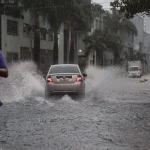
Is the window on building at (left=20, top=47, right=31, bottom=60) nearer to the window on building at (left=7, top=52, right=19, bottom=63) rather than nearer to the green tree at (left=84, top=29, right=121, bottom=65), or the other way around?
the window on building at (left=7, top=52, right=19, bottom=63)

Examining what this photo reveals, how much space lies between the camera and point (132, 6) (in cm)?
1956

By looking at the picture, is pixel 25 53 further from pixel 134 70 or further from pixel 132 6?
pixel 132 6

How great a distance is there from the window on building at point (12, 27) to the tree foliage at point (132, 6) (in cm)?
2324

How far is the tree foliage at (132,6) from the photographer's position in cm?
1912

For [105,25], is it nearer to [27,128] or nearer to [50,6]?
[50,6]

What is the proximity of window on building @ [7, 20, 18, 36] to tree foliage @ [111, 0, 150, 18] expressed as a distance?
23237mm

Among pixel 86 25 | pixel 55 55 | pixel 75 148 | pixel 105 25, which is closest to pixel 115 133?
pixel 75 148

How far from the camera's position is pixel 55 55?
4588 cm

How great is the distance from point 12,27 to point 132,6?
25.6m

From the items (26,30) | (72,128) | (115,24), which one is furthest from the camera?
(115,24)

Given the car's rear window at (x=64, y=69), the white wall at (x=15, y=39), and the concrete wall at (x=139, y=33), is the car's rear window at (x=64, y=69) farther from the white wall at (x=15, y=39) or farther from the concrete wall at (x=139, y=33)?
the concrete wall at (x=139, y=33)

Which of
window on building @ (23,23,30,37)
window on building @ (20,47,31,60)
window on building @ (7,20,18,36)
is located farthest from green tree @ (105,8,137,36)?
window on building @ (7,20,18,36)

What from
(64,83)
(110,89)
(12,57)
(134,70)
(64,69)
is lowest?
(134,70)

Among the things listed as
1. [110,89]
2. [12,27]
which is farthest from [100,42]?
[110,89]
